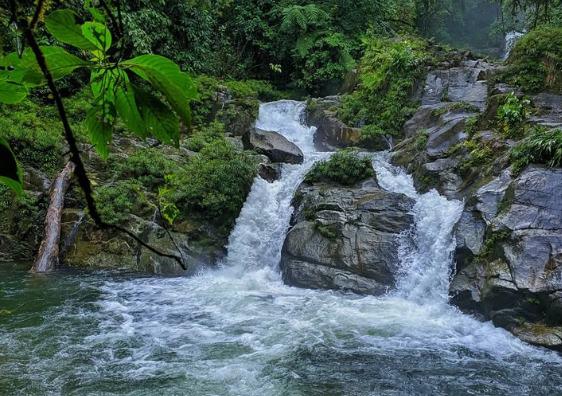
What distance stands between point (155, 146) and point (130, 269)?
4.41 m

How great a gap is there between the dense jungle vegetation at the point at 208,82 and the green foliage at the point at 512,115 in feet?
4.76

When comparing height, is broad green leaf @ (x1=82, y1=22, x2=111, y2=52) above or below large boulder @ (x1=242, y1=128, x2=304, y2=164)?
below

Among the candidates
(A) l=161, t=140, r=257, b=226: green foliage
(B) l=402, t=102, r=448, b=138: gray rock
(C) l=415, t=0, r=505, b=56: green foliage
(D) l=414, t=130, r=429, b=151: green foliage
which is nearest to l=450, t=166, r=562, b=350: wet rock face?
(D) l=414, t=130, r=429, b=151: green foliage

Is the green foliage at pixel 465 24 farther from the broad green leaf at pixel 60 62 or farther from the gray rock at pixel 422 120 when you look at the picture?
the broad green leaf at pixel 60 62

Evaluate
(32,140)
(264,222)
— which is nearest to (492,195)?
(264,222)

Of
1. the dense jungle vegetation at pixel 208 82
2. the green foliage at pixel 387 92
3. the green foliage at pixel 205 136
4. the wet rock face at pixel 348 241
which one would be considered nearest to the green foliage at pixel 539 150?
the wet rock face at pixel 348 241

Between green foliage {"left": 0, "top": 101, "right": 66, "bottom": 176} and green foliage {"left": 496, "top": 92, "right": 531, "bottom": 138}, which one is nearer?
green foliage {"left": 496, "top": 92, "right": 531, "bottom": 138}

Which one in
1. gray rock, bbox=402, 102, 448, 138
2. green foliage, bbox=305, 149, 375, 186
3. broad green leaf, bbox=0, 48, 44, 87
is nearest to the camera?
broad green leaf, bbox=0, 48, 44, 87

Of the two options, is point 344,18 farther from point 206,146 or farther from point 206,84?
point 206,146

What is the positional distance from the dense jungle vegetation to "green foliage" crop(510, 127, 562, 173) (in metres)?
4.12

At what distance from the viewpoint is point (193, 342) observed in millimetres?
7223

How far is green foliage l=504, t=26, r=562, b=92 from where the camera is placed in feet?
41.3

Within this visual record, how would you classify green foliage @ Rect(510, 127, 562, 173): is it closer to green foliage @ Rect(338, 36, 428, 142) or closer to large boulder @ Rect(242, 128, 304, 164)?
green foliage @ Rect(338, 36, 428, 142)

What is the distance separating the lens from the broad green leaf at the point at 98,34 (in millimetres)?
837
